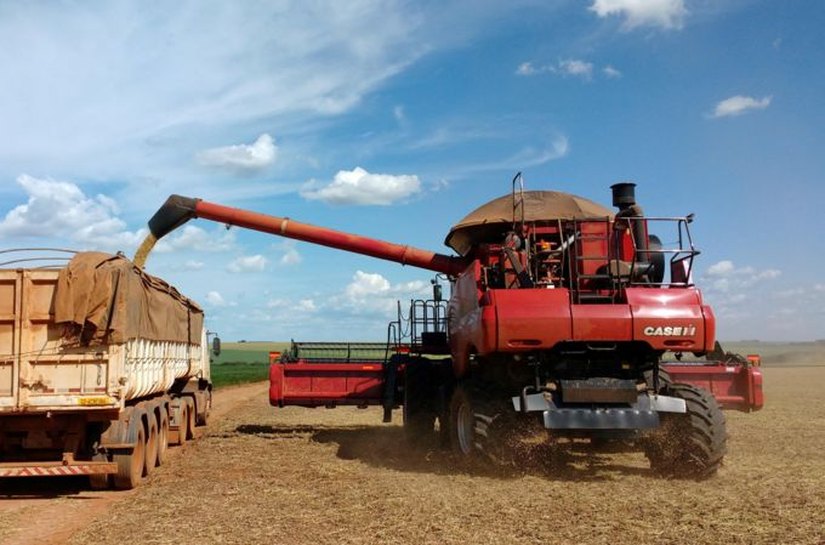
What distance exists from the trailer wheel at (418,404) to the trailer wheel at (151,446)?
424 cm

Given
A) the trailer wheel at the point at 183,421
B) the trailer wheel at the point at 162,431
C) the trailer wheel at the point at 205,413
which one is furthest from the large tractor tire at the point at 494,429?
the trailer wheel at the point at 205,413

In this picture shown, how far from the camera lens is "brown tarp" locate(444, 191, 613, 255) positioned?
1263cm

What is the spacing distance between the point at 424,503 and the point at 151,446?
5171mm

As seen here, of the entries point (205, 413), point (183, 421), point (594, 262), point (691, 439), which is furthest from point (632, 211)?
point (205, 413)

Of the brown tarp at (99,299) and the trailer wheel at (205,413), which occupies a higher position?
the brown tarp at (99,299)

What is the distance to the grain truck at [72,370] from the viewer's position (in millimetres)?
9547

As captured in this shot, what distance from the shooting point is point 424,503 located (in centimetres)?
852

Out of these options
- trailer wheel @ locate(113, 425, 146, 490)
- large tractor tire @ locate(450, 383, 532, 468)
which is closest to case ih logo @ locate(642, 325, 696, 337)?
large tractor tire @ locate(450, 383, 532, 468)

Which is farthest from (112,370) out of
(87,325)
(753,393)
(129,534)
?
(753,393)

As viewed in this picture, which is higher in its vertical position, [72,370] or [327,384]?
[72,370]

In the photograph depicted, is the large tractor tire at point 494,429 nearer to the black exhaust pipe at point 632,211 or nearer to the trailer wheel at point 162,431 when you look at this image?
the black exhaust pipe at point 632,211

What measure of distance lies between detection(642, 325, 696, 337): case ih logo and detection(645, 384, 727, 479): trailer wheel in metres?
1.01

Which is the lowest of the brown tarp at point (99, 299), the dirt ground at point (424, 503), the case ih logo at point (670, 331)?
the dirt ground at point (424, 503)

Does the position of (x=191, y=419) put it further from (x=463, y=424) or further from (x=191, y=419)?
(x=463, y=424)
